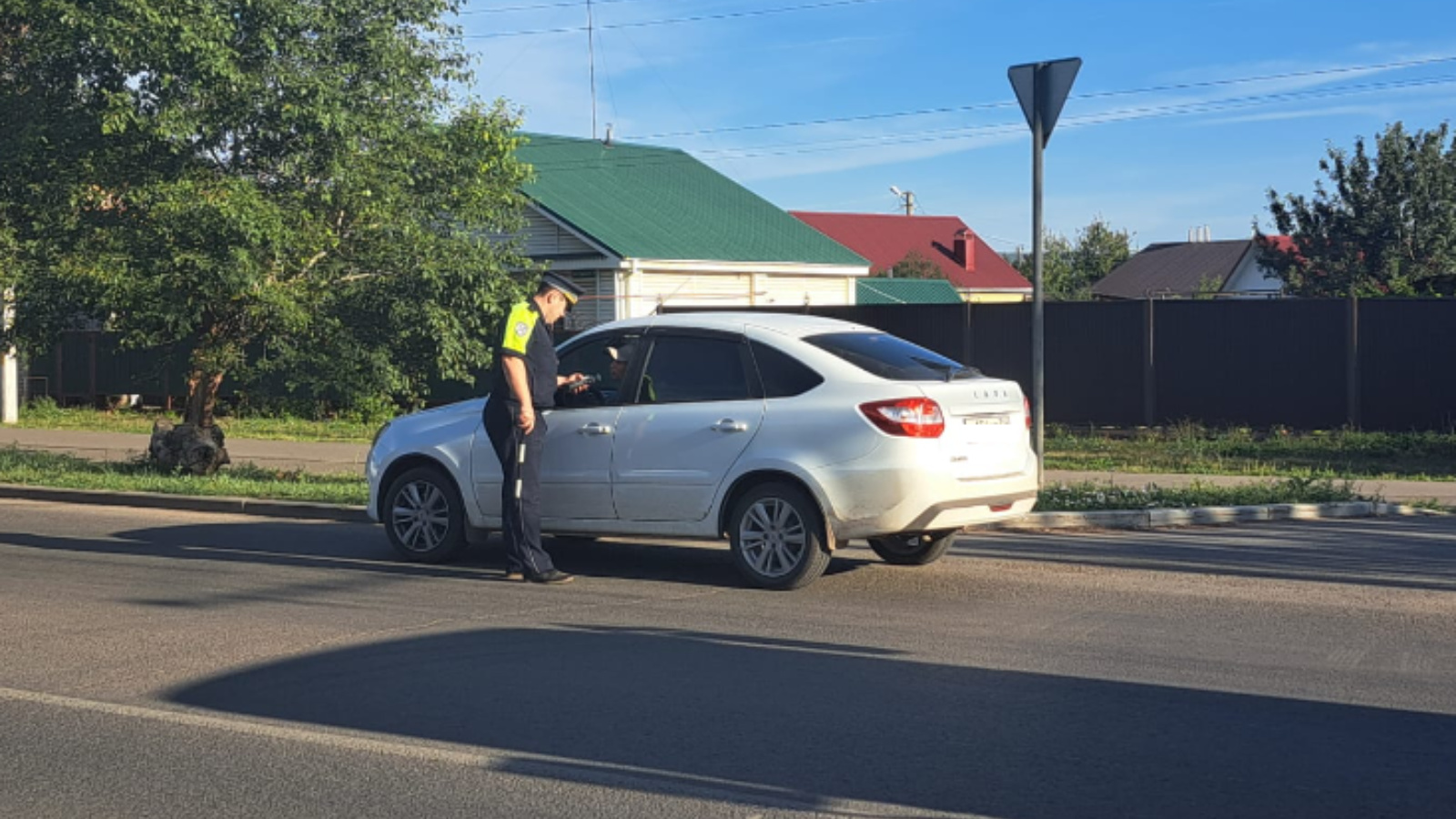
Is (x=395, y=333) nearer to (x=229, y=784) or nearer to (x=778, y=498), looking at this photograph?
(x=778, y=498)

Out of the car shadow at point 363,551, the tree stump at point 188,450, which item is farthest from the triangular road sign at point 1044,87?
the tree stump at point 188,450

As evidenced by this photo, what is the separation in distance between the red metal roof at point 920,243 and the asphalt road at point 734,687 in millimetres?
50307

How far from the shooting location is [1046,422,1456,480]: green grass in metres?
17.2

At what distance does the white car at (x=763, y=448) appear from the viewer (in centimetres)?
897

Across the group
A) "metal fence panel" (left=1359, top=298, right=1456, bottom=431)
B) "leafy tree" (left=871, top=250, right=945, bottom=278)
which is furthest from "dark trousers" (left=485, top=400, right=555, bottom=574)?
"leafy tree" (left=871, top=250, right=945, bottom=278)

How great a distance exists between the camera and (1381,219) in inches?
1650

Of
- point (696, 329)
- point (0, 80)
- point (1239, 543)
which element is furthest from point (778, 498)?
point (0, 80)

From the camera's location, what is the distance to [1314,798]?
17.1ft

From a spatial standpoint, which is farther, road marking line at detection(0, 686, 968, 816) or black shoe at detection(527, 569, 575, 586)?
black shoe at detection(527, 569, 575, 586)

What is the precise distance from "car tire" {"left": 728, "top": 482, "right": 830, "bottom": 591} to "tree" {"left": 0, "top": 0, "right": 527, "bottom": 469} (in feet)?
24.0

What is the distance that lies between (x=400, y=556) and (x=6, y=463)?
8.78 metres

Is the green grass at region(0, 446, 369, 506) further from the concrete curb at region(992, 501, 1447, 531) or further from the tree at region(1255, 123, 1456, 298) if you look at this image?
the tree at region(1255, 123, 1456, 298)

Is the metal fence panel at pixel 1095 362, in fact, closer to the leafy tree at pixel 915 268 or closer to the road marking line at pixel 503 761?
the road marking line at pixel 503 761

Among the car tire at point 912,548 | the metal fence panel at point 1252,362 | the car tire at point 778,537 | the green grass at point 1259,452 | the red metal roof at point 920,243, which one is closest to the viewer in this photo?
the car tire at point 778,537
